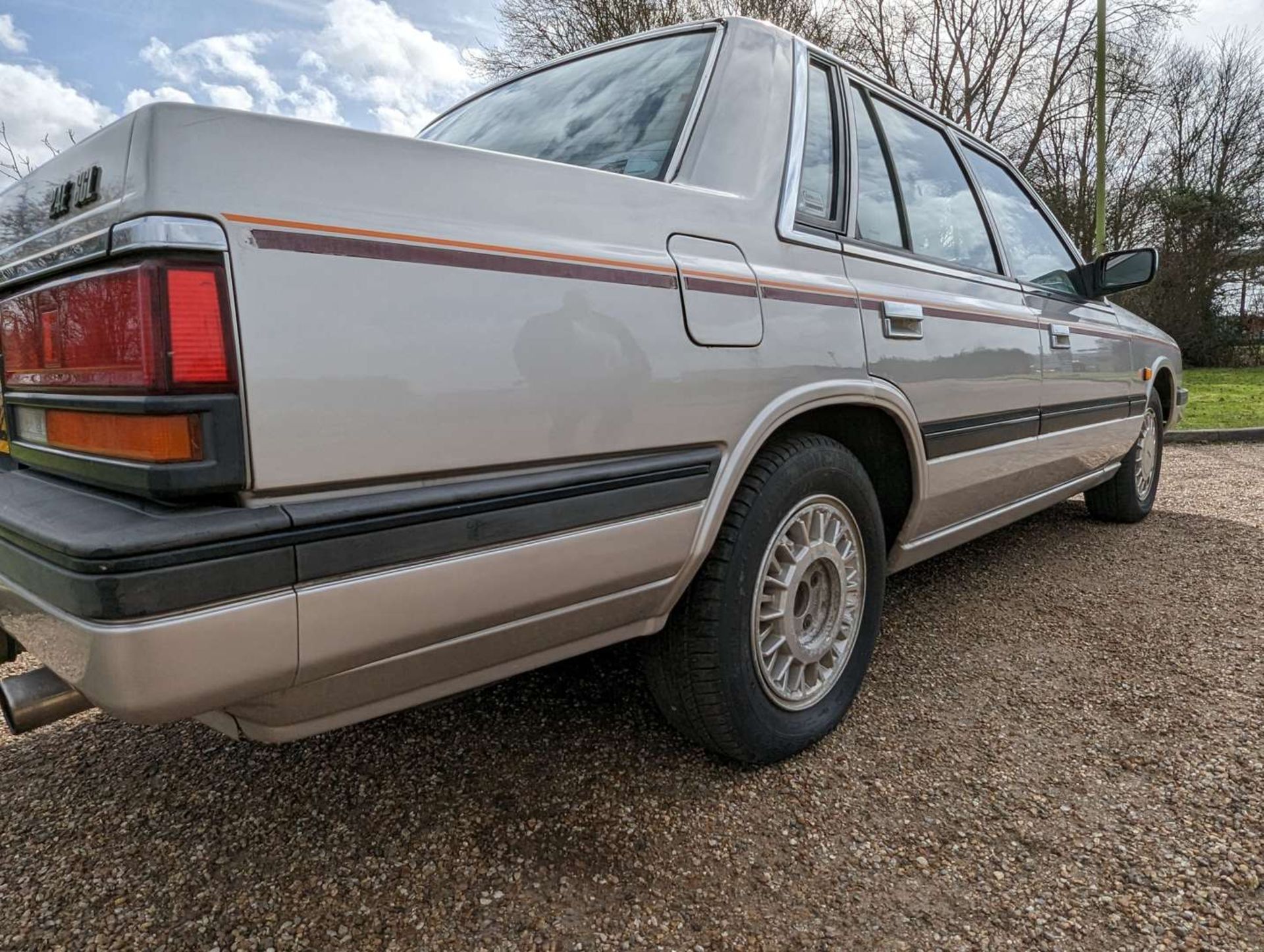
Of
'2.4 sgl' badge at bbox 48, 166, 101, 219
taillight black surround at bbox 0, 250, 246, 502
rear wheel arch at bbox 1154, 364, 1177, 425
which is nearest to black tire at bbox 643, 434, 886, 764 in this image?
taillight black surround at bbox 0, 250, 246, 502

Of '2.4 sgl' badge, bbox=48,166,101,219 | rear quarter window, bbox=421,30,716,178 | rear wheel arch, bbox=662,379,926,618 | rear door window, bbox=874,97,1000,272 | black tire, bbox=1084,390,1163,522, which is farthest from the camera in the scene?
black tire, bbox=1084,390,1163,522

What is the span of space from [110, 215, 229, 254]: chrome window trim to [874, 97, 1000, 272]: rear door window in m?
2.08

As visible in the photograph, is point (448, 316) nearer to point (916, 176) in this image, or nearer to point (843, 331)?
point (843, 331)

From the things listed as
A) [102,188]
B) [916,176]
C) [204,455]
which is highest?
[916,176]

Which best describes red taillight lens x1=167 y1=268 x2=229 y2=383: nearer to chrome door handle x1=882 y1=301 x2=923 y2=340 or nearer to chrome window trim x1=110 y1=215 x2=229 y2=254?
chrome window trim x1=110 y1=215 x2=229 y2=254

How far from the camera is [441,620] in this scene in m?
1.32

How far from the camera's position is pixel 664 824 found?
182 cm

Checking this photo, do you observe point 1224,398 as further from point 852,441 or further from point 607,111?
point 607,111

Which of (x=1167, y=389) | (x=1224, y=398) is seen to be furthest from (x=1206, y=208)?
(x=1167, y=389)

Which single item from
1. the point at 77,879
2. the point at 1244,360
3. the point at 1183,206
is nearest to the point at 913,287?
the point at 77,879

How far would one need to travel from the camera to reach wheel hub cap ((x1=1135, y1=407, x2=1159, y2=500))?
4.55m

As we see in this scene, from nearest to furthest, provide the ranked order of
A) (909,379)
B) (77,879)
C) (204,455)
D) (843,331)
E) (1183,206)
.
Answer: (204,455)
(77,879)
(843,331)
(909,379)
(1183,206)

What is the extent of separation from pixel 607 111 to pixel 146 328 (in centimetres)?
132

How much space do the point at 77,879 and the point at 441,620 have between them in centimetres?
108
